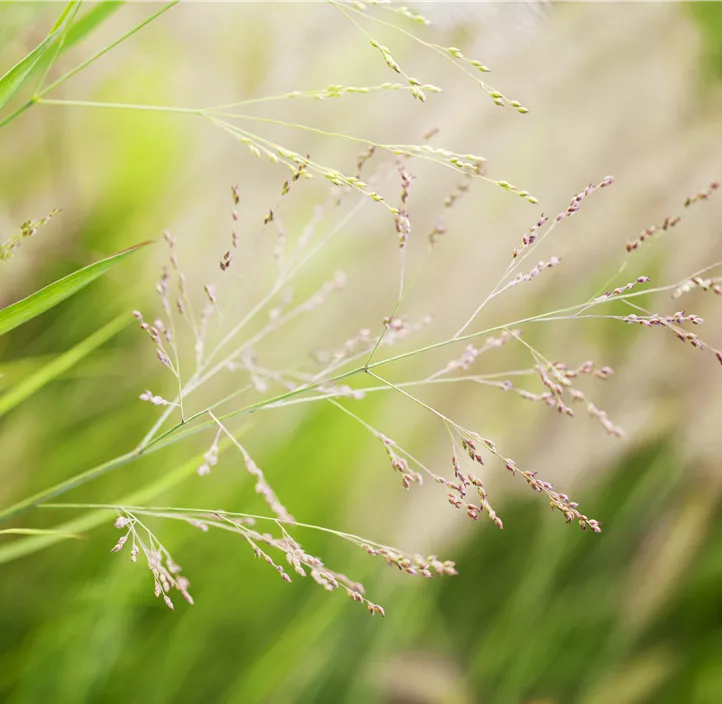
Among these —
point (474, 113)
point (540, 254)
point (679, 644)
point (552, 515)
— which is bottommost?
point (679, 644)

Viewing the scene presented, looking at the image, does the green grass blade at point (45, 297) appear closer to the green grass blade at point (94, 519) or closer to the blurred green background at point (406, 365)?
the green grass blade at point (94, 519)

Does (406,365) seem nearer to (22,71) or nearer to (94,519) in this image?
(94,519)

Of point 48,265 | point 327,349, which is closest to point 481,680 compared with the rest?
point 327,349

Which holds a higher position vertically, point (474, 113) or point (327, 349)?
point (474, 113)

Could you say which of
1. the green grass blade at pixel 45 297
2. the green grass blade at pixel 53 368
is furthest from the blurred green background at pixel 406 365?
the green grass blade at pixel 45 297

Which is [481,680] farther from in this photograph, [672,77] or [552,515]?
[672,77]

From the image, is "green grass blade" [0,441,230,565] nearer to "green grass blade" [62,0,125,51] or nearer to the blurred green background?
the blurred green background
